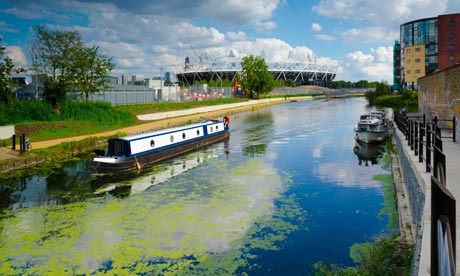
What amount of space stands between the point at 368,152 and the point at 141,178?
542 inches

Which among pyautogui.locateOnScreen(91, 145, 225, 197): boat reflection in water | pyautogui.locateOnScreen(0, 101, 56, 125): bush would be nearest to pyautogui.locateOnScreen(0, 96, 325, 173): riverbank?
pyautogui.locateOnScreen(0, 101, 56, 125): bush

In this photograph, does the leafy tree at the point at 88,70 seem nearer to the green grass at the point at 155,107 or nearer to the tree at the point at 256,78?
the green grass at the point at 155,107

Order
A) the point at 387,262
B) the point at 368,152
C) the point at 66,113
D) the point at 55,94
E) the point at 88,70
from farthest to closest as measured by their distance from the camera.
A: the point at 88,70 → the point at 66,113 → the point at 55,94 → the point at 368,152 → the point at 387,262

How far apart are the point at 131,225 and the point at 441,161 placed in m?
9.69

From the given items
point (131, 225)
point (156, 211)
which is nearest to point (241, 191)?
point (156, 211)

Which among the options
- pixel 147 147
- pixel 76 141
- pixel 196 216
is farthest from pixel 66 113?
pixel 196 216

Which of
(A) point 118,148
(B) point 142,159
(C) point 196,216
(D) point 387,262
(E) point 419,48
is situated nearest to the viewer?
(D) point 387,262

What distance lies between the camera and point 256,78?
309 feet

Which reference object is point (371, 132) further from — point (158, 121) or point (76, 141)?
point (158, 121)

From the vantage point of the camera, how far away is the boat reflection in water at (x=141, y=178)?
17.2 meters

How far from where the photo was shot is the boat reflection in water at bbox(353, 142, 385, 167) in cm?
2221

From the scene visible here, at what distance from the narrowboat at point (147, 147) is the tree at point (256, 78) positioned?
66041 millimetres

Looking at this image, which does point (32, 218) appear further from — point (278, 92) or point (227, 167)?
point (278, 92)

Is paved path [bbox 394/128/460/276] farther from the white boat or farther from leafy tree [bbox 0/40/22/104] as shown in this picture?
leafy tree [bbox 0/40/22/104]
